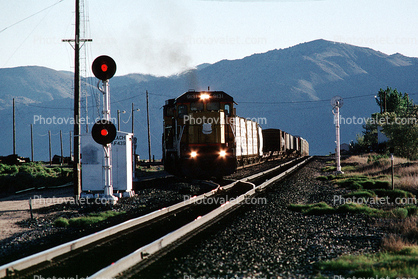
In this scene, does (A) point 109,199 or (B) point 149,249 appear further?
(A) point 109,199

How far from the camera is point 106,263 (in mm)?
6344

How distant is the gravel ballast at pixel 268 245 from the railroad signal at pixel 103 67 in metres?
6.65

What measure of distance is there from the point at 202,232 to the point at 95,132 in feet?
20.4

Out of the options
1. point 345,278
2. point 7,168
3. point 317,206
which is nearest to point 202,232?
point 345,278

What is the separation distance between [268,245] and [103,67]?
922 centimetres

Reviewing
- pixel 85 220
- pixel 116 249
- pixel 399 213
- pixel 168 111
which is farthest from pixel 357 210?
pixel 168 111

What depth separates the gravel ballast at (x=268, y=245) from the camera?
19.3 feet

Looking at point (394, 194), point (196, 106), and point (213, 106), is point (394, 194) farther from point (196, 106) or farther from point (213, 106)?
point (196, 106)

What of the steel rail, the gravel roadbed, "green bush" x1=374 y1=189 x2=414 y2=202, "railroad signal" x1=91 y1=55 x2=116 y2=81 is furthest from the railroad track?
"green bush" x1=374 y1=189 x2=414 y2=202

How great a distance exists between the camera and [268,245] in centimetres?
747

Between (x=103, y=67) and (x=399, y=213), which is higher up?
(x=103, y=67)

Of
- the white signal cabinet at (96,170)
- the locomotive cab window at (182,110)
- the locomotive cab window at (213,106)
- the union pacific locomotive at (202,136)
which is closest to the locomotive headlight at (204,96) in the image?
the union pacific locomotive at (202,136)

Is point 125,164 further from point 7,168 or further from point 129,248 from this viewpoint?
point 7,168

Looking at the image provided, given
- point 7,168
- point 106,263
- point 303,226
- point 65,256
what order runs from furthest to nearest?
point 7,168 → point 303,226 → point 65,256 → point 106,263
